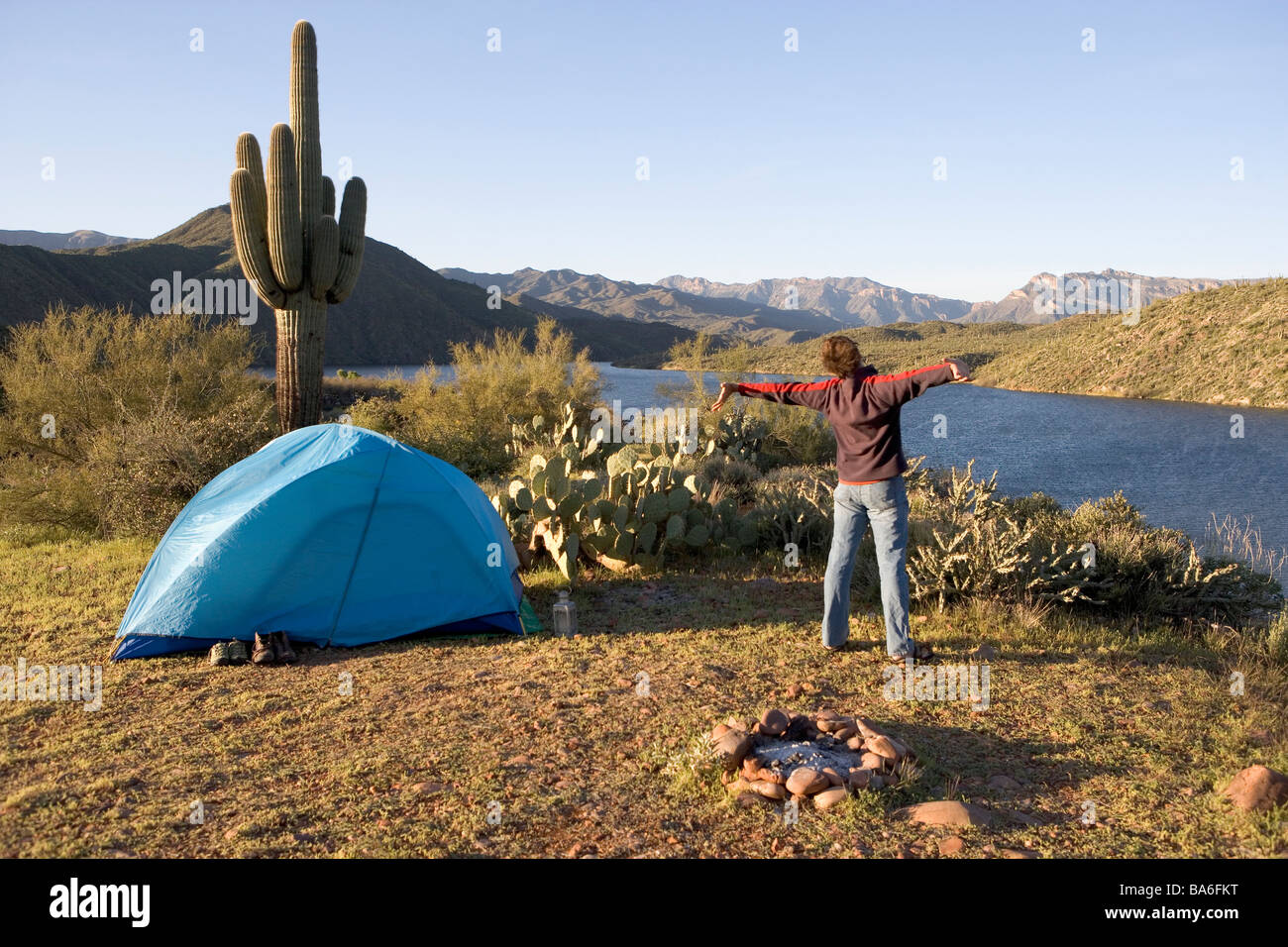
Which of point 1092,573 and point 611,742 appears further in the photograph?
point 1092,573

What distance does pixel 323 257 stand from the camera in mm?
12344

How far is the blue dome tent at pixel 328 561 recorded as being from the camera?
20.3 ft

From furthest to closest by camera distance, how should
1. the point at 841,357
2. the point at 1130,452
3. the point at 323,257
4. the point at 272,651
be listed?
the point at 1130,452, the point at 323,257, the point at 272,651, the point at 841,357

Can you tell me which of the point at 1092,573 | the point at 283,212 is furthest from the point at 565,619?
the point at 283,212

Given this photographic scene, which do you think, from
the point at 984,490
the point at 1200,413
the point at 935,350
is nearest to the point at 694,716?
the point at 984,490

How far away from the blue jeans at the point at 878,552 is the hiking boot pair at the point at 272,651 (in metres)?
3.84

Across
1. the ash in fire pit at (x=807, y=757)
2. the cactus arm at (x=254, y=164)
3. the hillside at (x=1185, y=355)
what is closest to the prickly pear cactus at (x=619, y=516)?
the ash in fire pit at (x=807, y=757)

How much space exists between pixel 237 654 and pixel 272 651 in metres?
0.24

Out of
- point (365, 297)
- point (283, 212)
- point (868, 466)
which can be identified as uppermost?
point (365, 297)

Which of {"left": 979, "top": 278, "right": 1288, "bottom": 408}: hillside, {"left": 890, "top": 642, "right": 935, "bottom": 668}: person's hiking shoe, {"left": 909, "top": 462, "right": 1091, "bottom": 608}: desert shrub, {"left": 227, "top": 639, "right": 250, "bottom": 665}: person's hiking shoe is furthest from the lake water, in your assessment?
{"left": 227, "top": 639, "right": 250, "bottom": 665}: person's hiking shoe

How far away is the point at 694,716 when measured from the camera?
15.8ft

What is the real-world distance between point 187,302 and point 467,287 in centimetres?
8431

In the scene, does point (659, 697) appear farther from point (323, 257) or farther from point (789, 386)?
point (323, 257)

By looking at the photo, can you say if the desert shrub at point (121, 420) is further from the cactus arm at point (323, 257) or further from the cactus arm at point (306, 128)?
the cactus arm at point (306, 128)
